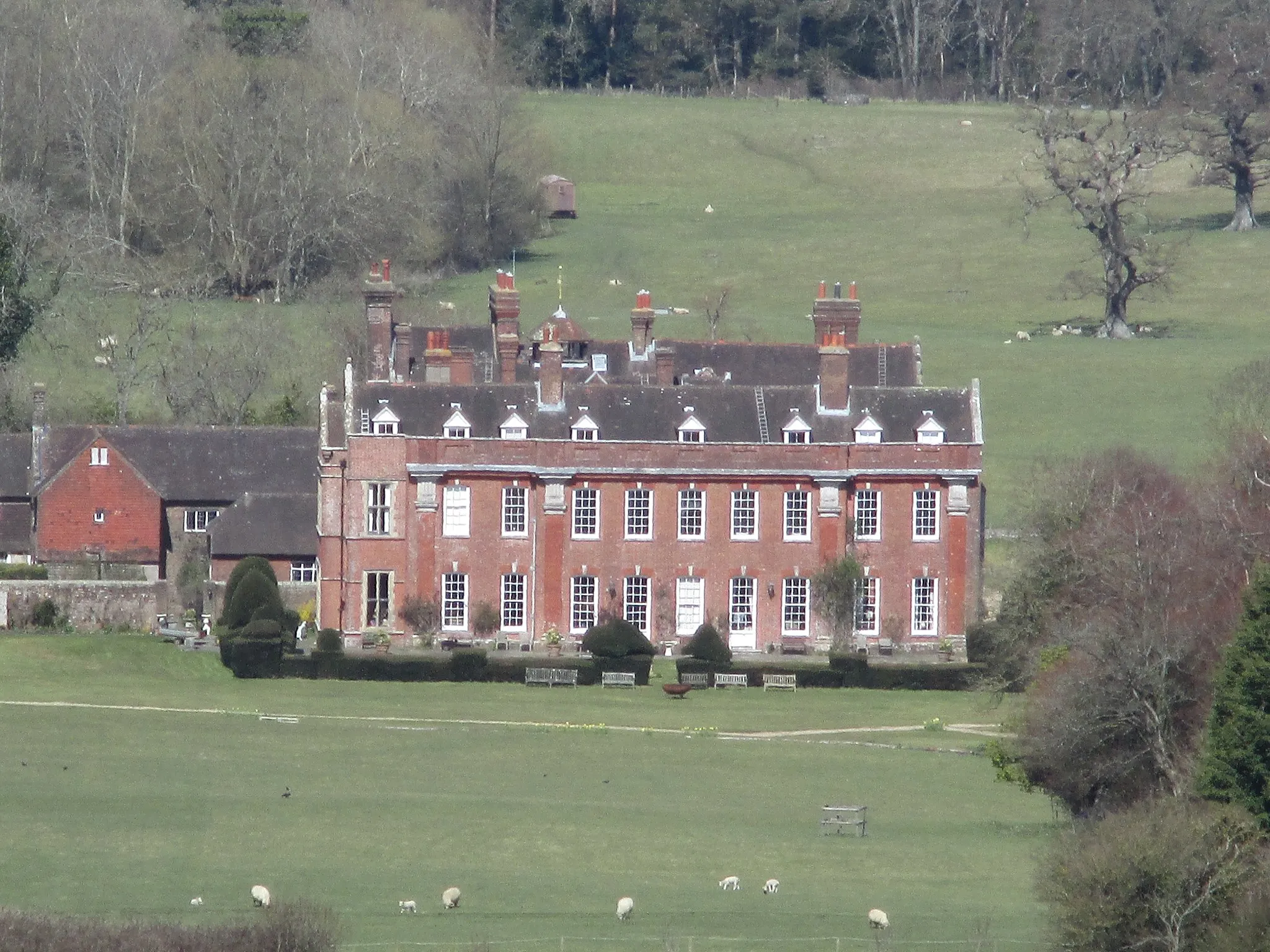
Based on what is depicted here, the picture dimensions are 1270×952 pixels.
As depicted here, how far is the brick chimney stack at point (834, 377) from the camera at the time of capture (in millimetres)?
76250

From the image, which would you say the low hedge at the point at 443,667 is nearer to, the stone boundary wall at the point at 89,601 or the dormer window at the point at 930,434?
the stone boundary wall at the point at 89,601

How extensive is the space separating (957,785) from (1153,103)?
87.6 meters

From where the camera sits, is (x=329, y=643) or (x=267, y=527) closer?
(x=329, y=643)

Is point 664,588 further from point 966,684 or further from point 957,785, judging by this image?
point 957,785

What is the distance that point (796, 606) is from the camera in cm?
7512

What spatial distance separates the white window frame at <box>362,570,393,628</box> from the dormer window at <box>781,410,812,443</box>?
11.2 meters

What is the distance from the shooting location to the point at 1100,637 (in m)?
50.8

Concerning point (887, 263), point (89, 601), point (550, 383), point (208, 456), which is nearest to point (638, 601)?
point (550, 383)

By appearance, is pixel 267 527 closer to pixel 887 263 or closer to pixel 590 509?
pixel 590 509

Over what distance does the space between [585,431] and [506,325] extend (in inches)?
354

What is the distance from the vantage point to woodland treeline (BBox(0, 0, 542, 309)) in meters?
116

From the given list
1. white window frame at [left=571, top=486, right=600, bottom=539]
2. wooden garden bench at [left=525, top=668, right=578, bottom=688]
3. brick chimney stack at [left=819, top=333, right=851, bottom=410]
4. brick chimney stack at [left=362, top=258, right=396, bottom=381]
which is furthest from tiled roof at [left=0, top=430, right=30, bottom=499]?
brick chimney stack at [left=819, top=333, right=851, bottom=410]

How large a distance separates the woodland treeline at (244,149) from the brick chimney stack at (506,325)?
28.0 m

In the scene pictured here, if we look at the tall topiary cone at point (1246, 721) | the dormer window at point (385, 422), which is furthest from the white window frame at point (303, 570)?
the tall topiary cone at point (1246, 721)
